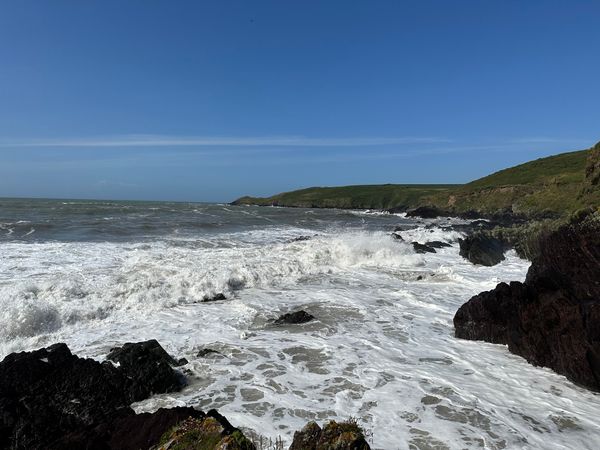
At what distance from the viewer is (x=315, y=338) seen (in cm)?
1098

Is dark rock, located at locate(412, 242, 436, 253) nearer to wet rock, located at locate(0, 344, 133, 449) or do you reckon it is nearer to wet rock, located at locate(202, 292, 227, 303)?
wet rock, located at locate(202, 292, 227, 303)

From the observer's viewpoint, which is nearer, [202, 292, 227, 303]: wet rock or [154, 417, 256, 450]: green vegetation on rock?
[154, 417, 256, 450]: green vegetation on rock

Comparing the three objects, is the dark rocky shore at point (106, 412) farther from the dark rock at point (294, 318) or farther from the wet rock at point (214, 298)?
the wet rock at point (214, 298)

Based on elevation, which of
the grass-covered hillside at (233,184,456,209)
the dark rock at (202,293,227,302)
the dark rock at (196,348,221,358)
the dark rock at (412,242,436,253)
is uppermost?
the grass-covered hillside at (233,184,456,209)

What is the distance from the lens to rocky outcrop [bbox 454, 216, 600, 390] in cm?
791

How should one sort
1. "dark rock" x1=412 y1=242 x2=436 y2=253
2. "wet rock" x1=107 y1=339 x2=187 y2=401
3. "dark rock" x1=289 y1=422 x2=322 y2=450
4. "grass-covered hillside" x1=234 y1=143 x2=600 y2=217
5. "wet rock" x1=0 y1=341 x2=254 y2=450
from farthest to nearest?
1. "grass-covered hillside" x1=234 y1=143 x2=600 y2=217
2. "dark rock" x1=412 y1=242 x2=436 y2=253
3. "wet rock" x1=107 y1=339 x2=187 y2=401
4. "wet rock" x1=0 y1=341 x2=254 y2=450
5. "dark rock" x1=289 y1=422 x2=322 y2=450

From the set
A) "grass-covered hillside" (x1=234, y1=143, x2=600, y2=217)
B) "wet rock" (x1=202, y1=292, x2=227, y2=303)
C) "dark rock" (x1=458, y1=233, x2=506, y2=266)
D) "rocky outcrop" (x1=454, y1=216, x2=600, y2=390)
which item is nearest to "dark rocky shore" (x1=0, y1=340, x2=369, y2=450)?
"rocky outcrop" (x1=454, y1=216, x2=600, y2=390)

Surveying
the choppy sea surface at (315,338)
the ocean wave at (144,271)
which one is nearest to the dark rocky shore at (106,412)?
the choppy sea surface at (315,338)

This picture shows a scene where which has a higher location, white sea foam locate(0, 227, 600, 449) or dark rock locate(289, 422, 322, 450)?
dark rock locate(289, 422, 322, 450)

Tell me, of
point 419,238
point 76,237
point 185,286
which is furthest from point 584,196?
point 76,237

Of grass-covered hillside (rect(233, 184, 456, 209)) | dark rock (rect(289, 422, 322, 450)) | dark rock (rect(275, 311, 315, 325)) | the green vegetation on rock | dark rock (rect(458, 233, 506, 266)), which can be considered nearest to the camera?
the green vegetation on rock

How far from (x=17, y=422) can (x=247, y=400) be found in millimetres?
3620

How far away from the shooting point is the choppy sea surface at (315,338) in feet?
22.4

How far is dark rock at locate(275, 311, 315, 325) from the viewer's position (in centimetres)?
1235
